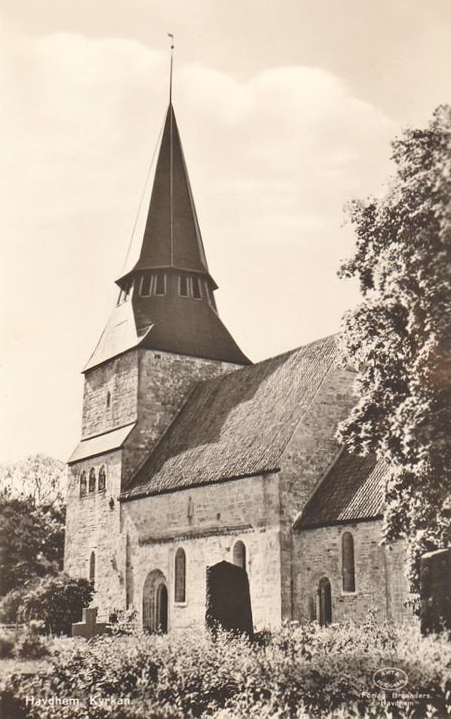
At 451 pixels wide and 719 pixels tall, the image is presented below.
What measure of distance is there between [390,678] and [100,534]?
870 inches

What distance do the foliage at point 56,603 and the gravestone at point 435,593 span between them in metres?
17.1

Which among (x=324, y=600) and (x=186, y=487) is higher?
(x=186, y=487)

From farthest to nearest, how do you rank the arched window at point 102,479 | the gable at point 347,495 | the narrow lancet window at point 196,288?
the narrow lancet window at point 196,288 < the arched window at point 102,479 < the gable at point 347,495

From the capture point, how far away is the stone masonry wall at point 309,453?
24531 millimetres

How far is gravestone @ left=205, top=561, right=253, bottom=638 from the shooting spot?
16906mm

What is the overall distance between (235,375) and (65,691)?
831 inches

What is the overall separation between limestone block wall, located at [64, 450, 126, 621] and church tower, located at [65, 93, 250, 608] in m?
0.04

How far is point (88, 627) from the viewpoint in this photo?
84.6 feet

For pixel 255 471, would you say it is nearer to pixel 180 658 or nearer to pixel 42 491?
pixel 180 658

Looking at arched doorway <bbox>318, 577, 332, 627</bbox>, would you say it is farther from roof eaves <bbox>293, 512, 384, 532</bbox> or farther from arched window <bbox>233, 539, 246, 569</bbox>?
arched window <bbox>233, 539, 246, 569</bbox>

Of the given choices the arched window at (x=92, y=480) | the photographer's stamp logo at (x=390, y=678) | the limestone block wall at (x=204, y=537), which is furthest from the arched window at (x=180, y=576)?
the photographer's stamp logo at (x=390, y=678)

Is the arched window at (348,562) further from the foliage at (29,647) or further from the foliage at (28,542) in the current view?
the foliage at (28,542)

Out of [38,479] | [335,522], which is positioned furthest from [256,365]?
[38,479]

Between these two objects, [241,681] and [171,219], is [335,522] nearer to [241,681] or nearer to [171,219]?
[241,681]
